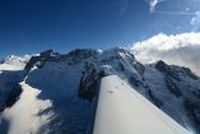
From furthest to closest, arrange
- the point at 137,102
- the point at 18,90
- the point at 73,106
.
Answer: the point at 18,90, the point at 73,106, the point at 137,102

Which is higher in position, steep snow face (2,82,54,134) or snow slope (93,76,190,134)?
steep snow face (2,82,54,134)

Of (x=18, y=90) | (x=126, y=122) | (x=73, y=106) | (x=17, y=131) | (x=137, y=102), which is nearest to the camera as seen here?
(x=126, y=122)

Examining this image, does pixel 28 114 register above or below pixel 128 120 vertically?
above

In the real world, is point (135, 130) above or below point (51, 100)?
below

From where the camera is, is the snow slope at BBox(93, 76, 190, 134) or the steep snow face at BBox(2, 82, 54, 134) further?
the steep snow face at BBox(2, 82, 54, 134)

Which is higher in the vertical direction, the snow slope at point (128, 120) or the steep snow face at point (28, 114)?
the steep snow face at point (28, 114)

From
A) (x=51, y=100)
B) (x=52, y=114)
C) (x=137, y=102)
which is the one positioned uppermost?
(x=51, y=100)

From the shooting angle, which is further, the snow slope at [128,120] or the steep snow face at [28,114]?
the steep snow face at [28,114]

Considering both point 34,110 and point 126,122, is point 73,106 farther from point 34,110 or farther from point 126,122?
point 126,122

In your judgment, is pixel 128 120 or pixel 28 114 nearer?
pixel 128 120

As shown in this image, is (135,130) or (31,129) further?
(31,129)

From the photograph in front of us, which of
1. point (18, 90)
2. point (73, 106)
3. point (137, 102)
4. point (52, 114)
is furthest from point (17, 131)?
point (137, 102)
